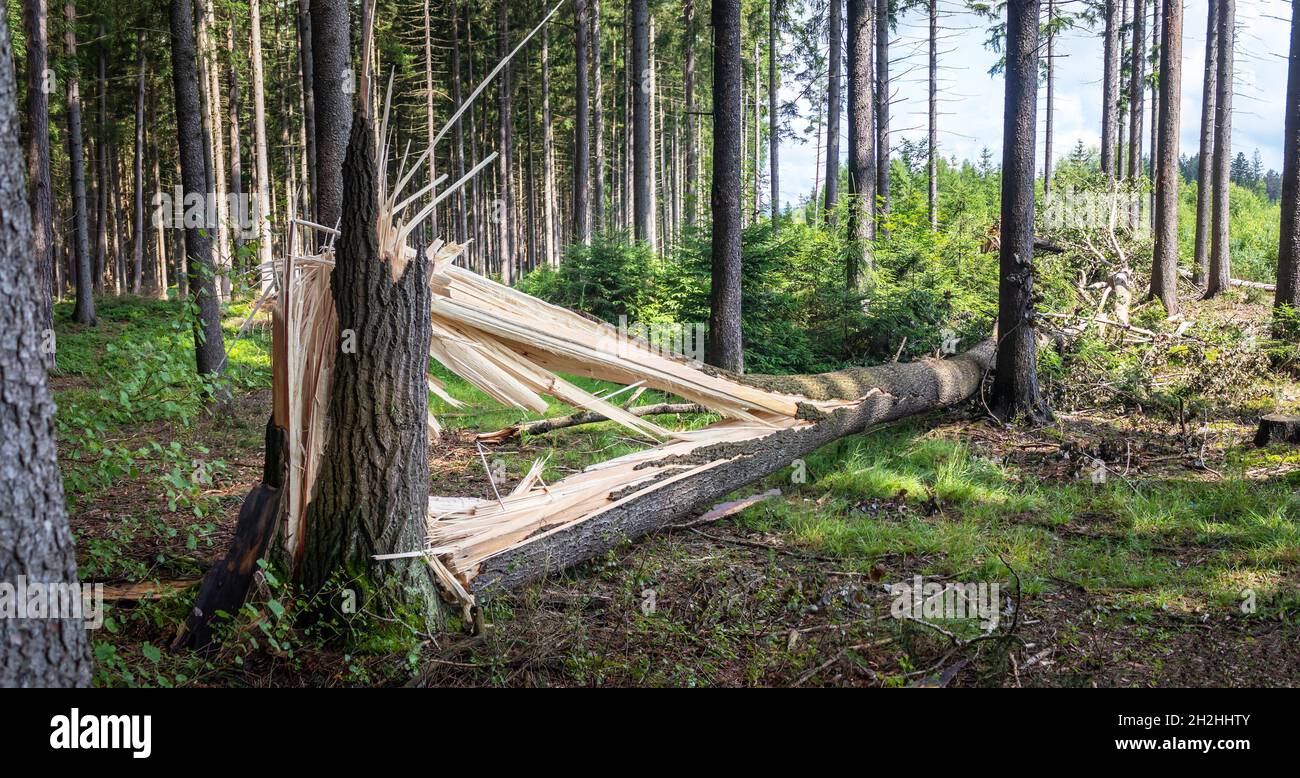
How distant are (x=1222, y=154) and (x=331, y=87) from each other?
18159 millimetres

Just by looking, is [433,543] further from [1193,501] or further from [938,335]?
[938,335]

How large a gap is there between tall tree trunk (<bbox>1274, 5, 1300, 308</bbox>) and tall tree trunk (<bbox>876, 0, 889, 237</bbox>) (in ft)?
20.7

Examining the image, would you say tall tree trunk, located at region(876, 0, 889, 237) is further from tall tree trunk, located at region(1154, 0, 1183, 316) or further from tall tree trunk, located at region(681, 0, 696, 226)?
tall tree trunk, located at region(1154, 0, 1183, 316)

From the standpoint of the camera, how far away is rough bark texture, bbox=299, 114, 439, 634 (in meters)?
3.83

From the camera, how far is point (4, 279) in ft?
7.48

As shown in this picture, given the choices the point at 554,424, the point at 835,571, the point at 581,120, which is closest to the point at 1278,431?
the point at 835,571

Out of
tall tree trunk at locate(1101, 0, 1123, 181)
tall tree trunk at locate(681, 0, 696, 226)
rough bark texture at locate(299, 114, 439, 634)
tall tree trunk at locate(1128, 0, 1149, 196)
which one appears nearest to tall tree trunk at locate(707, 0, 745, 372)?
tall tree trunk at locate(681, 0, 696, 226)

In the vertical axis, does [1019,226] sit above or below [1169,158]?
below

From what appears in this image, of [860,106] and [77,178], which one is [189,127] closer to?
[860,106]

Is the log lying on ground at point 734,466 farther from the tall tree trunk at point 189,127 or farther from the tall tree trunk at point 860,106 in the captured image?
the tall tree trunk at point 189,127

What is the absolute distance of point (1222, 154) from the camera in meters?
17.3

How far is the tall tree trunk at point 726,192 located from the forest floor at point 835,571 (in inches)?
86.5

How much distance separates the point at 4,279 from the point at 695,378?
165 inches
